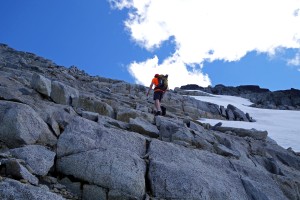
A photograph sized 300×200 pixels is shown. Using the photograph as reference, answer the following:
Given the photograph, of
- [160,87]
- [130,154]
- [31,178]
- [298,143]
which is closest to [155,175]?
[130,154]

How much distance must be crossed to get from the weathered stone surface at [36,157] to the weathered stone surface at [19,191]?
1274mm

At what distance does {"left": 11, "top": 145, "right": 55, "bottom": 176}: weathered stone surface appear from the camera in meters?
9.35

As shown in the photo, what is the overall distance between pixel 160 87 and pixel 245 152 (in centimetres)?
623

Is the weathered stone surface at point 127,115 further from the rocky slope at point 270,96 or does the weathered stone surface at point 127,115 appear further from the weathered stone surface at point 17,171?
the rocky slope at point 270,96

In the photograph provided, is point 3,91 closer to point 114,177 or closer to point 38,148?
point 38,148

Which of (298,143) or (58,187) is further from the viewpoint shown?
(298,143)

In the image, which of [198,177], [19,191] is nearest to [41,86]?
[198,177]

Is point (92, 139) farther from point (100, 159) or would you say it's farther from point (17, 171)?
point (17, 171)

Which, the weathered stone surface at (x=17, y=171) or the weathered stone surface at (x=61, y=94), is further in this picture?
the weathered stone surface at (x=61, y=94)

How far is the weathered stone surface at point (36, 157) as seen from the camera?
9352mm

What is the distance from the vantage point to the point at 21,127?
10.5m

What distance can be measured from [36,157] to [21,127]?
1.37 metres

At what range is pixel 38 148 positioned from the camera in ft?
33.2

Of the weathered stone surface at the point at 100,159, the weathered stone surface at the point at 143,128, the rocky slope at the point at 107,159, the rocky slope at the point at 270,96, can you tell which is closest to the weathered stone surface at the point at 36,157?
the rocky slope at the point at 107,159
